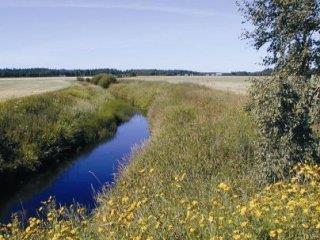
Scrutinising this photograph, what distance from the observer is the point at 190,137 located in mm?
15602

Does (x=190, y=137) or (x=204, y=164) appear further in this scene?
(x=190, y=137)

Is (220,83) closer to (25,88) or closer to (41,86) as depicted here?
(41,86)

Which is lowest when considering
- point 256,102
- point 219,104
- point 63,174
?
point 63,174

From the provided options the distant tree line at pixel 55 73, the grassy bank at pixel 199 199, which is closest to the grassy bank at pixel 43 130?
the grassy bank at pixel 199 199

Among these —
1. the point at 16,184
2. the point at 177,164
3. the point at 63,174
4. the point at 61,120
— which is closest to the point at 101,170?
the point at 63,174

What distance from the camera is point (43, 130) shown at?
22531 millimetres

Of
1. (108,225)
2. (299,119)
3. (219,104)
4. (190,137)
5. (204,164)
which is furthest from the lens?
(219,104)

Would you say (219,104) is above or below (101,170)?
above

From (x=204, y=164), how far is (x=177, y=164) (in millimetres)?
809

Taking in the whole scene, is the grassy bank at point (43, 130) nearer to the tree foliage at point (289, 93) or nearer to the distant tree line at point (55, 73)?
the tree foliage at point (289, 93)

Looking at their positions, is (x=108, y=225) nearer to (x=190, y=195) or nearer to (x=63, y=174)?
(x=190, y=195)

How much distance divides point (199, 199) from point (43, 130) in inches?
589

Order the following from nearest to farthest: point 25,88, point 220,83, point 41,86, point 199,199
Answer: point 199,199 < point 25,88 < point 41,86 < point 220,83

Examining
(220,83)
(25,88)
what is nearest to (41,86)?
(25,88)
